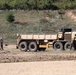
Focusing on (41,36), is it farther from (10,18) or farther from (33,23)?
(10,18)

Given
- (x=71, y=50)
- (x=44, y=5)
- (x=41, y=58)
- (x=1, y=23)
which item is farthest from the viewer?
(x=44, y=5)

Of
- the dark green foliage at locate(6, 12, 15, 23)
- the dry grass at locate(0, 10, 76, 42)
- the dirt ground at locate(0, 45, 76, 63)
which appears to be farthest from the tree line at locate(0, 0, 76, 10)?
the dirt ground at locate(0, 45, 76, 63)

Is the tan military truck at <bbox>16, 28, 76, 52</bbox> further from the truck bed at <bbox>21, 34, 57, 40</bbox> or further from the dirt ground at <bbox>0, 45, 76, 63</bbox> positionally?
the dirt ground at <bbox>0, 45, 76, 63</bbox>

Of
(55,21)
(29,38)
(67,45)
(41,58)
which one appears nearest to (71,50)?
(67,45)

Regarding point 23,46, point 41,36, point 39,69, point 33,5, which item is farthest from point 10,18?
point 39,69

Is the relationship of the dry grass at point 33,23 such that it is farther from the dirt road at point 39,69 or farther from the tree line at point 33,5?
the dirt road at point 39,69

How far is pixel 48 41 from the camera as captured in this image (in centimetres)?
4159

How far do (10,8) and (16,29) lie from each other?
2208cm

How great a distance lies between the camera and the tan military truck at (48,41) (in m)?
Answer: 40.8

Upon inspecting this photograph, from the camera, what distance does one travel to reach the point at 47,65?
26.2 meters

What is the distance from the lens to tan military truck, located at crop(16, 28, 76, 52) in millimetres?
40750

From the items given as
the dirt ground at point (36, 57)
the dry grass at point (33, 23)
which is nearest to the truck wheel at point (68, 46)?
Result: the dirt ground at point (36, 57)

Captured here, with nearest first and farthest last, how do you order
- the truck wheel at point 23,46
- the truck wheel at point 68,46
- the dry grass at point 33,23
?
the truck wheel at point 68,46
the truck wheel at point 23,46
the dry grass at point 33,23

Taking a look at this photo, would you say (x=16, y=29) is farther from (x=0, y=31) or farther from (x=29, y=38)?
(x=29, y=38)
